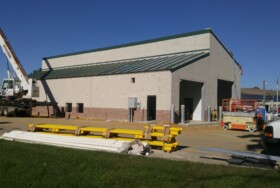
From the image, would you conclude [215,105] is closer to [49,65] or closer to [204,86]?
[204,86]

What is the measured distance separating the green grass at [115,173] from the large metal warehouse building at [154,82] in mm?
19552

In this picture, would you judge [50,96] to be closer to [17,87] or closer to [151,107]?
[17,87]

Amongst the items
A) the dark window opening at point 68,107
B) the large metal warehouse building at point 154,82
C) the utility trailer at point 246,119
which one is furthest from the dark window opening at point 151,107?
the dark window opening at point 68,107

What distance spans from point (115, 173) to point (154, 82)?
2215 cm

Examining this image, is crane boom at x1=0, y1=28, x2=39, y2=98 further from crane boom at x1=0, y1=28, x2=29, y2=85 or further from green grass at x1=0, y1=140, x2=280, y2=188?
green grass at x1=0, y1=140, x2=280, y2=188

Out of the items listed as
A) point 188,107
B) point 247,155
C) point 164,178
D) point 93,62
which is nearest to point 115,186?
point 164,178

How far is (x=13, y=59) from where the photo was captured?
3622 centimetres

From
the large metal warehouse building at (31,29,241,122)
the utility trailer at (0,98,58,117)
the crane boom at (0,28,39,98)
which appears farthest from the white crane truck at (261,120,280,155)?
the crane boom at (0,28,39,98)

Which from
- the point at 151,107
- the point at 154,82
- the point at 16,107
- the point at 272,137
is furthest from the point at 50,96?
the point at 272,137

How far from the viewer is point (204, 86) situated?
32531 mm

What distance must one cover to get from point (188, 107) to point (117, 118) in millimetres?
7389

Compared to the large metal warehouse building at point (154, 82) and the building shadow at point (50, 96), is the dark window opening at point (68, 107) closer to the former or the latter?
the large metal warehouse building at point (154, 82)

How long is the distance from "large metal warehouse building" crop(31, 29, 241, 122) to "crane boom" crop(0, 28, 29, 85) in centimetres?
496

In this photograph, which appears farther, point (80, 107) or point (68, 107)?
point (68, 107)
